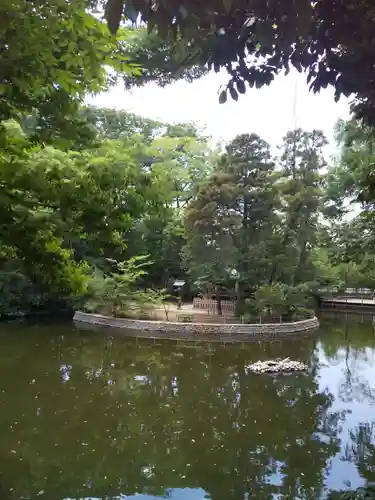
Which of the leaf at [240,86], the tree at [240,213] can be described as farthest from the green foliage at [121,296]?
the leaf at [240,86]

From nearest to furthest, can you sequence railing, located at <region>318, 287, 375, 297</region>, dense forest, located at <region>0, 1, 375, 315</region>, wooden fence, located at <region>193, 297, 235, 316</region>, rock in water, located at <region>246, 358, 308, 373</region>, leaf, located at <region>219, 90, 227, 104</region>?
dense forest, located at <region>0, 1, 375, 315</region> < leaf, located at <region>219, 90, 227, 104</region> < rock in water, located at <region>246, 358, 308, 373</region> < wooden fence, located at <region>193, 297, 235, 316</region> < railing, located at <region>318, 287, 375, 297</region>

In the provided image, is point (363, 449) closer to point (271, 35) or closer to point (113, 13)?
point (271, 35)

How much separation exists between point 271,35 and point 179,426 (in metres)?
5.43

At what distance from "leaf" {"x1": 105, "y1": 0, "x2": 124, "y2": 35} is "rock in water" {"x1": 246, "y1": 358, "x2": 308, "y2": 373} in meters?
8.66

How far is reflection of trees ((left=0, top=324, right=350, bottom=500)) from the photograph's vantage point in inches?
175

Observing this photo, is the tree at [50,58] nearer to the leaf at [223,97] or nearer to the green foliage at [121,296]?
the leaf at [223,97]

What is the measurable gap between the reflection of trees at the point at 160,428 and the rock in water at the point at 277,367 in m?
0.35

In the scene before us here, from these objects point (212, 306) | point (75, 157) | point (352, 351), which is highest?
point (75, 157)

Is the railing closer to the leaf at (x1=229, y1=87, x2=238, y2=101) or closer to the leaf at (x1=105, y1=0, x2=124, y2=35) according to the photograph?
the leaf at (x1=229, y1=87, x2=238, y2=101)

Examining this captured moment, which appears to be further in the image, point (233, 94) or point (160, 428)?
point (160, 428)

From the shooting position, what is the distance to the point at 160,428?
5.96 m

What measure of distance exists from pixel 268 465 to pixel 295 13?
4.51m

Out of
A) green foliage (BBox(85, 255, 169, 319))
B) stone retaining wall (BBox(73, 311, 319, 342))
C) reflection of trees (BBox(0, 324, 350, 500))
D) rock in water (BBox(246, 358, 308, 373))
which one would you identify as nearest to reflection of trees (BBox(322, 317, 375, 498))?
reflection of trees (BBox(0, 324, 350, 500))

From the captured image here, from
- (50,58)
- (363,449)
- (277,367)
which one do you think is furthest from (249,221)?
(50,58)
